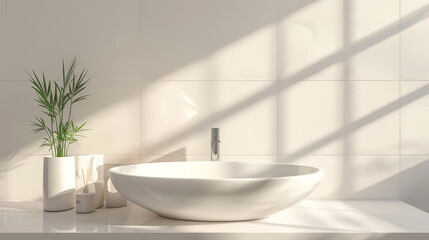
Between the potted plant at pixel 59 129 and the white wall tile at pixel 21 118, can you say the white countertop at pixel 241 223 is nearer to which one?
the potted plant at pixel 59 129

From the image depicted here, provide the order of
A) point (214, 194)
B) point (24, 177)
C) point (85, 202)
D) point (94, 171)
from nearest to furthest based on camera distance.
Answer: point (214, 194)
point (85, 202)
point (94, 171)
point (24, 177)

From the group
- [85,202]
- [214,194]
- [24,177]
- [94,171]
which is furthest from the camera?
[24,177]

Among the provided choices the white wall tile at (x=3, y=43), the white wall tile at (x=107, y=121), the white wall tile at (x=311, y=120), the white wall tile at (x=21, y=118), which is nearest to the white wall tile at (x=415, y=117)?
the white wall tile at (x=311, y=120)

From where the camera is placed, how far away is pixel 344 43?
159 cm

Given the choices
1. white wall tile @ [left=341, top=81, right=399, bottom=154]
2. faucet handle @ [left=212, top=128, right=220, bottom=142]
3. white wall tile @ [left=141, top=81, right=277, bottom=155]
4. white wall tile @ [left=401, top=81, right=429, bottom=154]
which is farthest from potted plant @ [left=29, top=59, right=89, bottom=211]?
white wall tile @ [left=401, top=81, right=429, bottom=154]

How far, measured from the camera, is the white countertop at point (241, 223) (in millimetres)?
1116

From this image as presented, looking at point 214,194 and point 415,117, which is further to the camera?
point 415,117

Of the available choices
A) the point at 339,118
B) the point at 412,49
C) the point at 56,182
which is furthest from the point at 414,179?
the point at 56,182

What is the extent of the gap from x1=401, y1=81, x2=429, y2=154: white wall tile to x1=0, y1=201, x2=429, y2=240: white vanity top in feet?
0.84

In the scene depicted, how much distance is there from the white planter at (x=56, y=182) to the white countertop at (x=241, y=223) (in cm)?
3

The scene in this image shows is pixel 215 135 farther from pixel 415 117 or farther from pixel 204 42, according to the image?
pixel 415 117

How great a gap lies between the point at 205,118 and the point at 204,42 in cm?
28

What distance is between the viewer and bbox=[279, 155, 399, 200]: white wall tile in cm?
159

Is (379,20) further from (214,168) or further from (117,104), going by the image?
(117,104)
